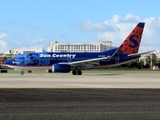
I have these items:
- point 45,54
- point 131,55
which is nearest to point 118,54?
point 131,55

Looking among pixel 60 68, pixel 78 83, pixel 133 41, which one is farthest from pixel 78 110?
pixel 133 41

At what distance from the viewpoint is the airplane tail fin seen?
193 feet

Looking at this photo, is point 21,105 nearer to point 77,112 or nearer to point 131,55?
point 77,112

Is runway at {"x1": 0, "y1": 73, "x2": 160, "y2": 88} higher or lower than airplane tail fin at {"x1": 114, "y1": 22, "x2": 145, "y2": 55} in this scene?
lower

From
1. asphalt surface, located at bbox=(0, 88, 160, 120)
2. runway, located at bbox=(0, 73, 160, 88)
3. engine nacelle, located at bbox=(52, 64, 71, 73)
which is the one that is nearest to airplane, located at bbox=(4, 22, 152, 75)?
engine nacelle, located at bbox=(52, 64, 71, 73)

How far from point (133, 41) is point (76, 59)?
9.38 metres

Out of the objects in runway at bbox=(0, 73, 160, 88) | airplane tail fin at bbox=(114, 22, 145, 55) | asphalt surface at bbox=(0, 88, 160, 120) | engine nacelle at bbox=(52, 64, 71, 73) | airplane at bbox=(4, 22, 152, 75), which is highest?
airplane tail fin at bbox=(114, 22, 145, 55)

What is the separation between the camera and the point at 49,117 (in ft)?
41.6

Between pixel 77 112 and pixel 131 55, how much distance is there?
44582 mm

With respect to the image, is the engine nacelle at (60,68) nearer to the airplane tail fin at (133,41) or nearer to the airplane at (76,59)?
the airplane at (76,59)

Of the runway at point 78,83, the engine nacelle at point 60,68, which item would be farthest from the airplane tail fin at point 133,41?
the runway at point 78,83

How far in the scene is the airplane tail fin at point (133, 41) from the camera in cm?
5897

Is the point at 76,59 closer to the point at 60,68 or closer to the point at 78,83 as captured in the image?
the point at 60,68

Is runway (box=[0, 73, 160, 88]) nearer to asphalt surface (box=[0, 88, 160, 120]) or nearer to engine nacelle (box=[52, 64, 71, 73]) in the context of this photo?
asphalt surface (box=[0, 88, 160, 120])
